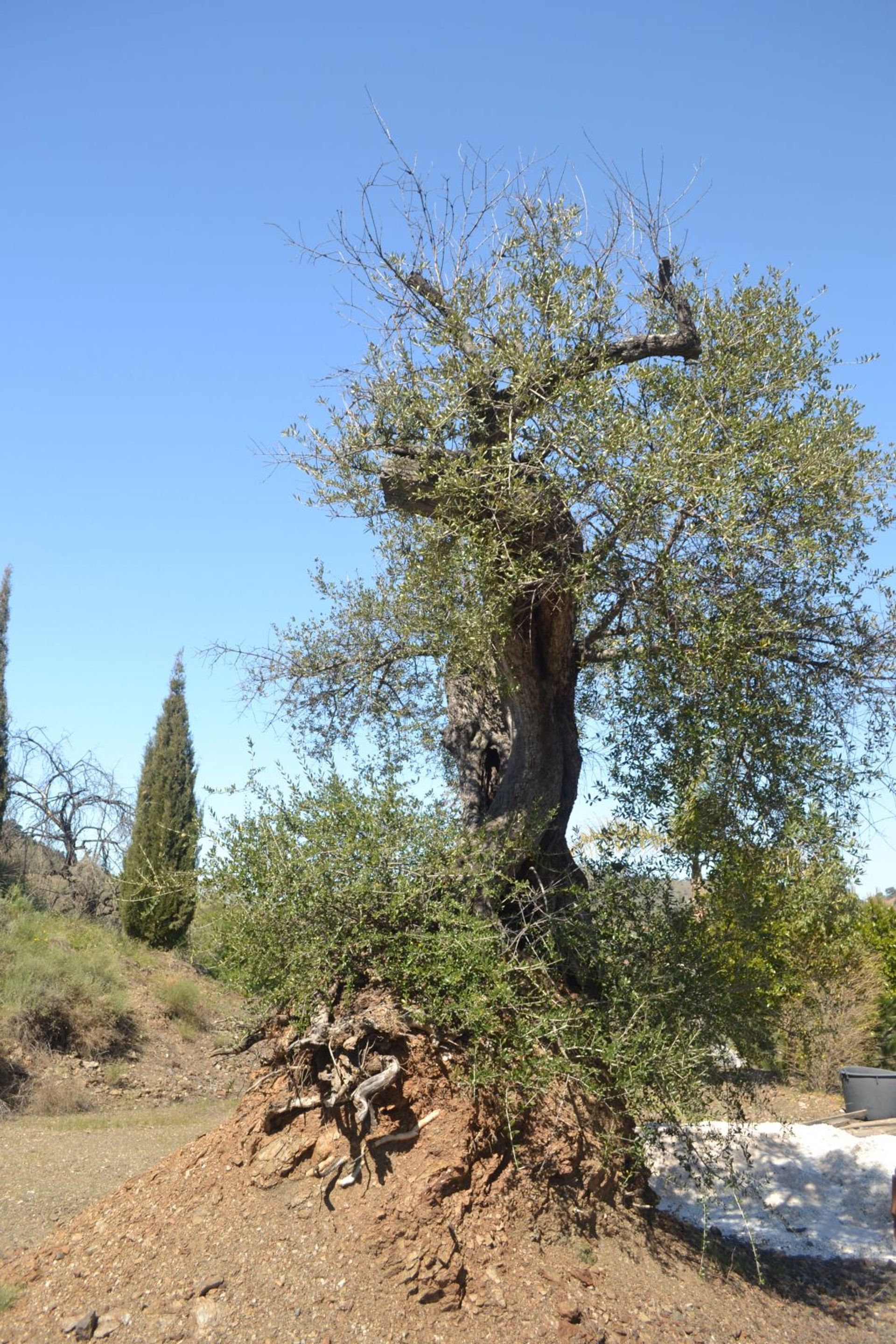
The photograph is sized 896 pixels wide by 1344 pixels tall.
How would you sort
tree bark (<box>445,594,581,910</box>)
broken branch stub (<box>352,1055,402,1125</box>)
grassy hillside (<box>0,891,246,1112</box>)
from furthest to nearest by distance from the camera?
grassy hillside (<box>0,891,246,1112</box>), tree bark (<box>445,594,581,910</box>), broken branch stub (<box>352,1055,402,1125</box>)

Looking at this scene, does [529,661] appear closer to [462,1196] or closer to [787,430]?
[787,430]

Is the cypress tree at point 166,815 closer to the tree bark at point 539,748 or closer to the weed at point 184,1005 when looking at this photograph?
the weed at point 184,1005

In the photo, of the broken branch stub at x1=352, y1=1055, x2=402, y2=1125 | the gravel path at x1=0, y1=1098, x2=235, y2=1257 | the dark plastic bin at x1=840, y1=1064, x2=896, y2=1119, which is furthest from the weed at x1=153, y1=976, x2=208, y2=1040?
the broken branch stub at x1=352, y1=1055, x2=402, y2=1125

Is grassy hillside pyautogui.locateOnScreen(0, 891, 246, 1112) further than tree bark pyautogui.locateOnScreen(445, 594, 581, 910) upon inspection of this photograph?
Yes

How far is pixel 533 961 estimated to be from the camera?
6.95 meters

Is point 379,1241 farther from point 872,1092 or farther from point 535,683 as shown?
point 872,1092

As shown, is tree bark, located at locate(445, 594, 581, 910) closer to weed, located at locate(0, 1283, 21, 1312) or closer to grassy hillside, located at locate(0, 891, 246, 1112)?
weed, located at locate(0, 1283, 21, 1312)

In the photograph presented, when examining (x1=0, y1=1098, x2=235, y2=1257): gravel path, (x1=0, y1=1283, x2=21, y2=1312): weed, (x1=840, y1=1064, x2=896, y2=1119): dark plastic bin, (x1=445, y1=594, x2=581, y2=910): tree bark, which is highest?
(x1=445, y1=594, x2=581, y2=910): tree bark

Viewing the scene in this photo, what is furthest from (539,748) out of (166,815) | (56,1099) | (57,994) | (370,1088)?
Result: (166,815)

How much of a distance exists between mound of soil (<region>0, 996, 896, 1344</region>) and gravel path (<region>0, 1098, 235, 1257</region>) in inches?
32.9

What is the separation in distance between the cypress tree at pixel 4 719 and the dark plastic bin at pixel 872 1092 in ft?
54.6

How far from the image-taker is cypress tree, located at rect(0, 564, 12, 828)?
Answer: 21156 millimetres

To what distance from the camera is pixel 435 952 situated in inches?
251

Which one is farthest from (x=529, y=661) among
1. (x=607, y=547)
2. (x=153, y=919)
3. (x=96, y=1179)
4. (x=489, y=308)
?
(x=153, y=919)
